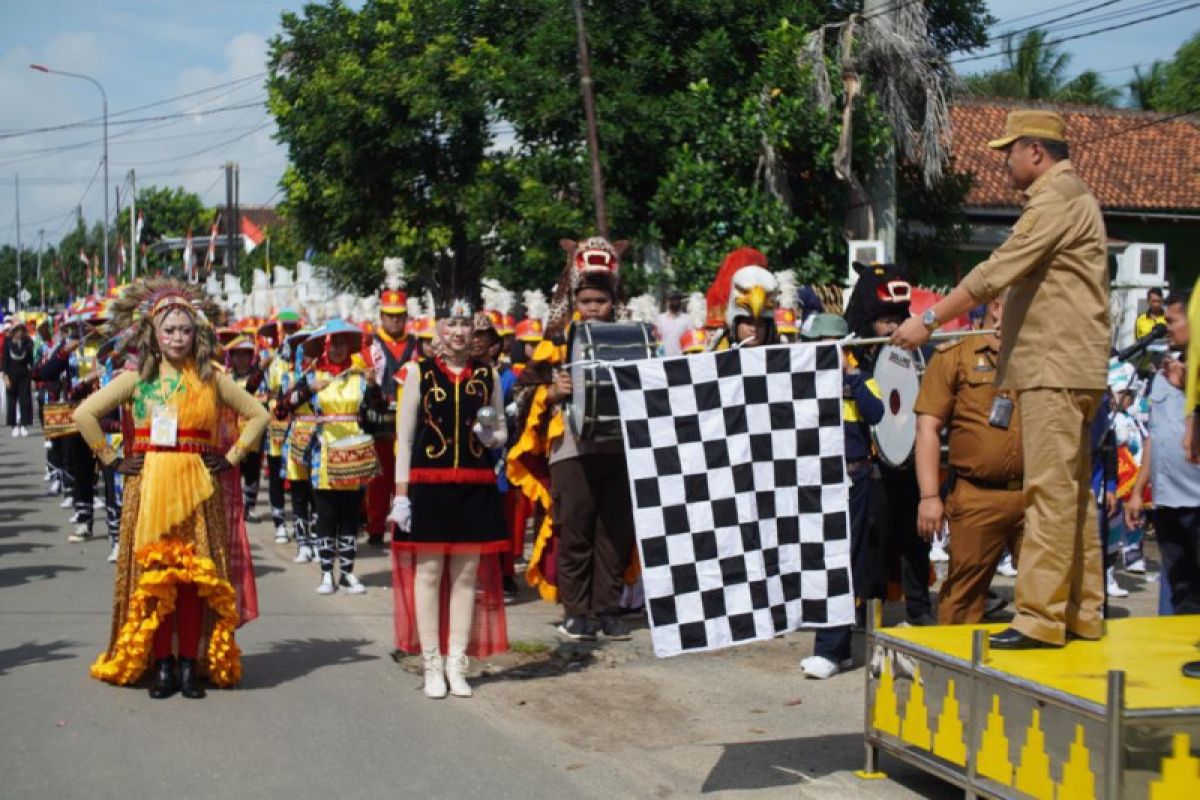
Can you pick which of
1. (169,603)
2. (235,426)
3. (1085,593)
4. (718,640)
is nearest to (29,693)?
(169,603)

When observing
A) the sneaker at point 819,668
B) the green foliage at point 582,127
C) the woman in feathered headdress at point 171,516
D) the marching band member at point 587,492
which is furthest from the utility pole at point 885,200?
the woman in feathered headdress at point 171,516

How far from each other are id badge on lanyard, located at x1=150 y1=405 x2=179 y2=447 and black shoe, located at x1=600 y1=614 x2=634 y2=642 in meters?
3.02

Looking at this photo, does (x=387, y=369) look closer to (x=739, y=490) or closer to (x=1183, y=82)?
(x=739, y=490)

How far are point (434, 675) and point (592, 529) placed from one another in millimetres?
1709

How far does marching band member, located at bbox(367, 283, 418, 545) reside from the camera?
1269cm

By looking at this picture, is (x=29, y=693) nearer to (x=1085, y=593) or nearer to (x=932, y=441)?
(x=932, y=441)

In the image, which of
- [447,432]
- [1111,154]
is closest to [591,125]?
[447,432]

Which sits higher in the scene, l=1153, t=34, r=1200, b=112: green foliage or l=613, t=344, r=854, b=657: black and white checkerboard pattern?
l=1153, t=34, r=1200, b=112: green foliage

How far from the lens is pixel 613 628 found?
30.6ft

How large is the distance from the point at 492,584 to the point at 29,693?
8.33 ft

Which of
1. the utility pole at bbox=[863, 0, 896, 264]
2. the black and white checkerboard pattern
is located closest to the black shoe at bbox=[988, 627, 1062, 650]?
the black and white checkerboard pattern

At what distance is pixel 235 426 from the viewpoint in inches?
327

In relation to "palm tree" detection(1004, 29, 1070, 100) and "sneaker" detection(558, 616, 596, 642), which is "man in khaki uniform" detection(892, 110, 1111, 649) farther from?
"palm tree" detection(1004, 29, 1070, 100)

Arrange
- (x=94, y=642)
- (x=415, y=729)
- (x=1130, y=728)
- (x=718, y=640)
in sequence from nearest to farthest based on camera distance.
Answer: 1. (x=1130, y=728)
2. (x=718, y=640)
3. (x=415, y=729)
4. (x=94, y=642)
